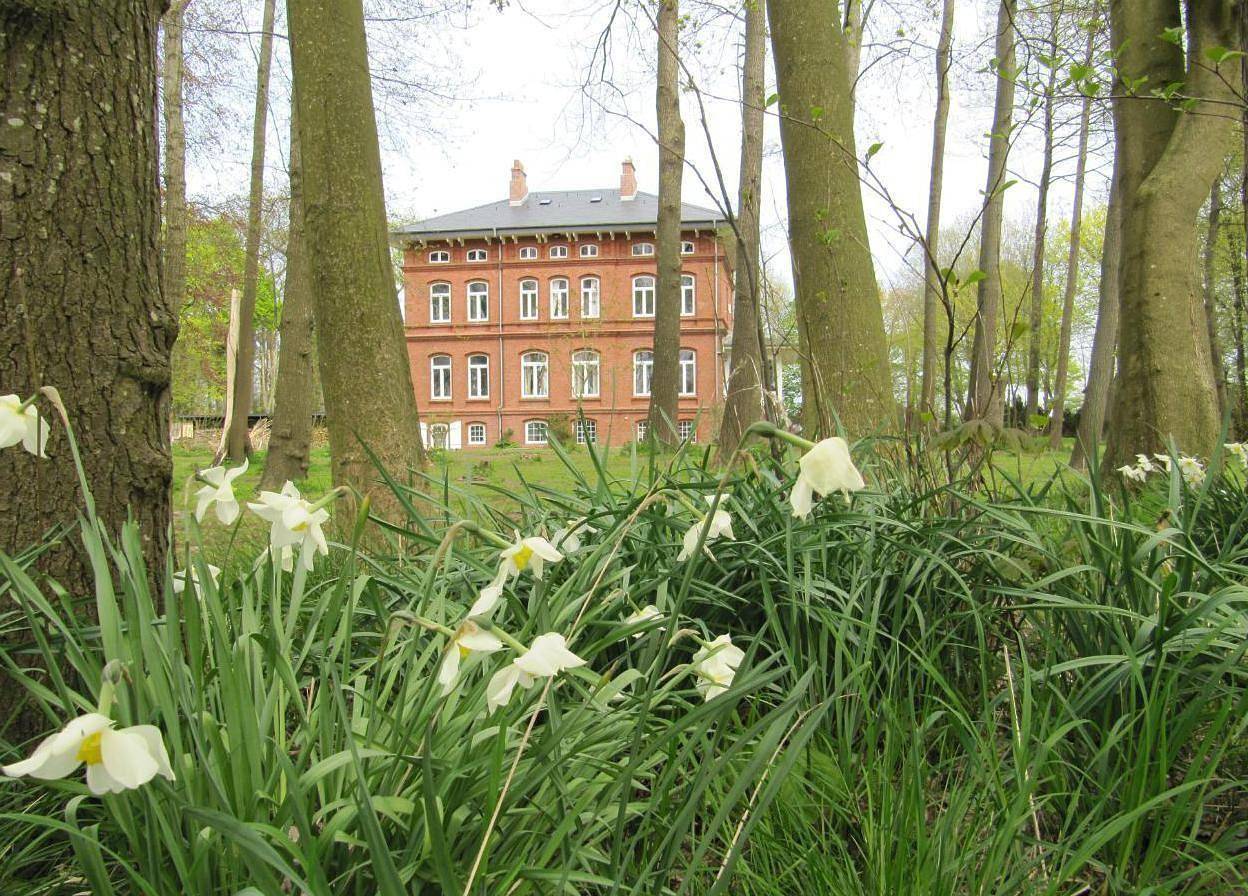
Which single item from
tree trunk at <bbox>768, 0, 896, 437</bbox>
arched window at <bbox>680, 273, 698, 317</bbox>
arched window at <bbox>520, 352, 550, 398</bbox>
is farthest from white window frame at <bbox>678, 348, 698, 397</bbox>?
tree trunk at <bbox>768, 0, 896, 437</bbox>

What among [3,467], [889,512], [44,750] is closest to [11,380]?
[3,467]

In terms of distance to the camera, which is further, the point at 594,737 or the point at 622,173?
the point at 622,173

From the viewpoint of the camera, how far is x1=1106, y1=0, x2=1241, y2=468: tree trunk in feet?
14.4

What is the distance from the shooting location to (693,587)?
6.11 ft

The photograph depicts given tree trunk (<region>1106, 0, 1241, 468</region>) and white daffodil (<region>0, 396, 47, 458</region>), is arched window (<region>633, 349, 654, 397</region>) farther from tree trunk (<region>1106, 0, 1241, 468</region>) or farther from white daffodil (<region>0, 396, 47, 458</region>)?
white daffodil (<region>0, 396, 47, 458</region>)

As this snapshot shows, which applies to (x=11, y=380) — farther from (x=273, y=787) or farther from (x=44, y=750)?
(x=44, y=750)

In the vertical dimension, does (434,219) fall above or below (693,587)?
above

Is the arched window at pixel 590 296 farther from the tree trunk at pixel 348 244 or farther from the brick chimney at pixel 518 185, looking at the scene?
the tree trunk at pixel 348 244

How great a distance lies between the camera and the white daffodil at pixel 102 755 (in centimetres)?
74

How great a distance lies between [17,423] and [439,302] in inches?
1328

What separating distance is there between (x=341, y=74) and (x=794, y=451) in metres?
3.03

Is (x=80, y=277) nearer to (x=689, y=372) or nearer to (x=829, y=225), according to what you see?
(x=829, y=225)


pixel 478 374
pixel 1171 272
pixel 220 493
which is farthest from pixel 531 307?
pixel 220 493

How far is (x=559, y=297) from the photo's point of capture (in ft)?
108
